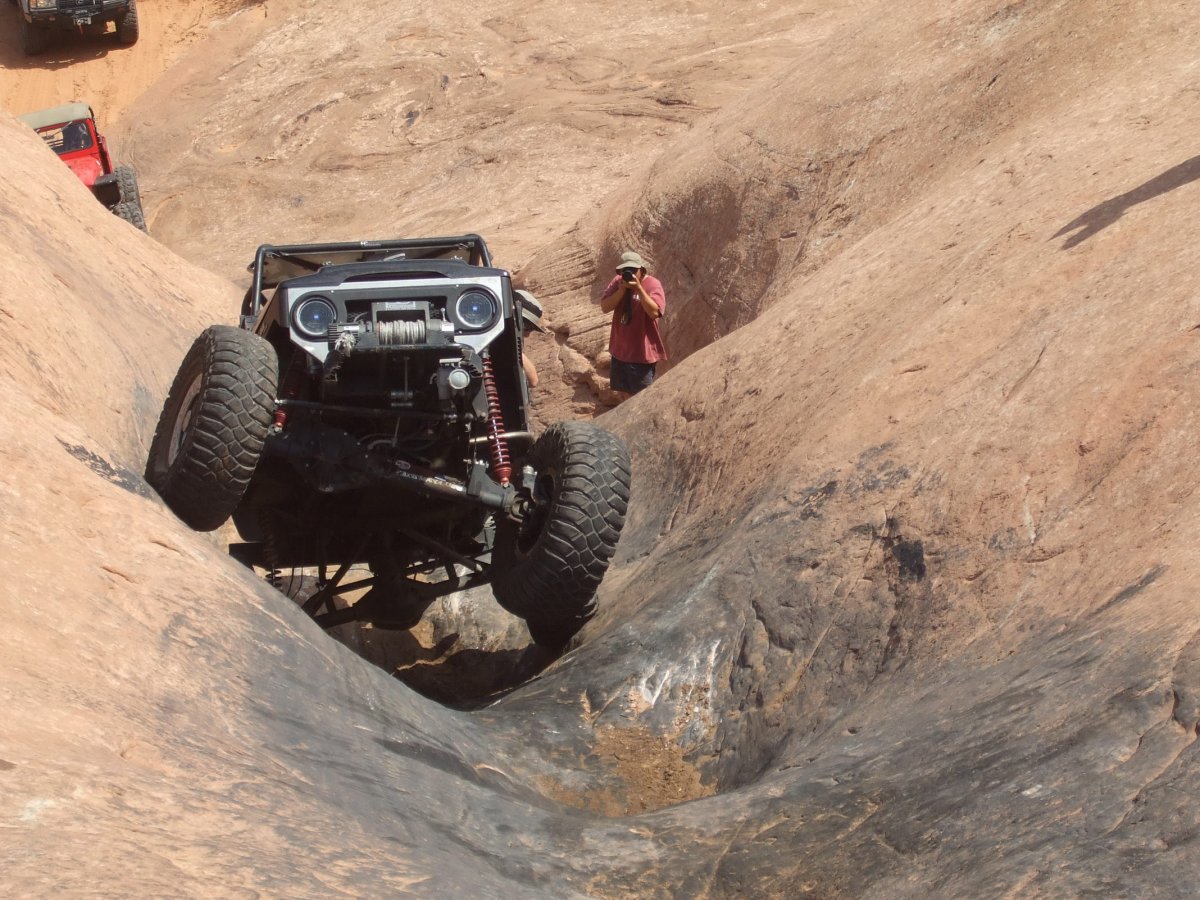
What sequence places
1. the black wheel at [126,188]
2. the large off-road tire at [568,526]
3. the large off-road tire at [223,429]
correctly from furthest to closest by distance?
the black wheel at [126,188] < the large off-road tire at [568,526] < the large off-road tire at [223,429]

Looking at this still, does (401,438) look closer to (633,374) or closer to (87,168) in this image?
(633,374)

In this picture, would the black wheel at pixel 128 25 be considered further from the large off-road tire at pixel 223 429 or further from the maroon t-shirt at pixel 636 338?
the large off-road tire at pixel 223 429

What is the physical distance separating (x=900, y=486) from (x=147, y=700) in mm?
3644

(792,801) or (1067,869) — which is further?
(792,801)

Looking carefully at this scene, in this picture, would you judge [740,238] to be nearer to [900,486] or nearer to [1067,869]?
[900,486]

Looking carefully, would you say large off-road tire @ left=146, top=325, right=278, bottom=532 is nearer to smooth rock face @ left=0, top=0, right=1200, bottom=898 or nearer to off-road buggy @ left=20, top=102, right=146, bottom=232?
smooth rock face @ left=0, top=0, right=1200, bottom=898

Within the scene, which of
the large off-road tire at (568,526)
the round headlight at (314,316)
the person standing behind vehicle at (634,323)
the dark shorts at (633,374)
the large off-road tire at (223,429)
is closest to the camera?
the large off-road tire at (223,429)

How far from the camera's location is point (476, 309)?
667 cm

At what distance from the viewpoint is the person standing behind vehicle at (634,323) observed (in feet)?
35.8

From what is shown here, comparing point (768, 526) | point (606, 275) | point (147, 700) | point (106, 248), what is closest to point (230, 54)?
point (606, 275)

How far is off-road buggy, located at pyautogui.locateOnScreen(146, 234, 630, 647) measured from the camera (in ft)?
20.9

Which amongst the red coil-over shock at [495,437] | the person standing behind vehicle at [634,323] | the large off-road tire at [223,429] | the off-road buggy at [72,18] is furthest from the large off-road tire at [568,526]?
the off-road buggy at [72,18]

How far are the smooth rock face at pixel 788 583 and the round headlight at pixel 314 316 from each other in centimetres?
104

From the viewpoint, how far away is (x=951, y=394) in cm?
680
